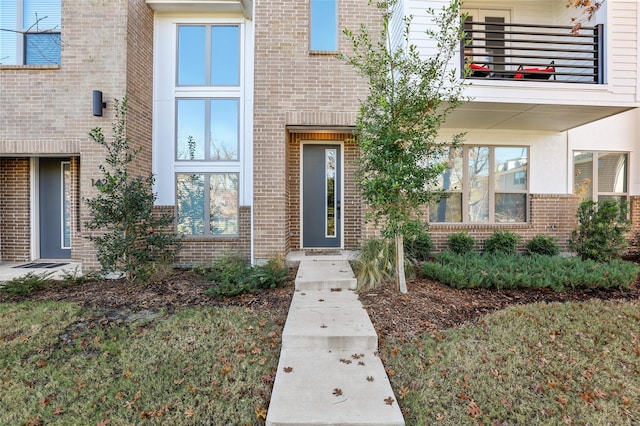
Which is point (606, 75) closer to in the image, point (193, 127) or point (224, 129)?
point (224, 129)

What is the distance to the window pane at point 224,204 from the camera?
6.96m

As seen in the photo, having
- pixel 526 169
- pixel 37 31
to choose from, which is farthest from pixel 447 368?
pixel 37 31

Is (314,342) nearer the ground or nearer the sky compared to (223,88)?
nearer the ground

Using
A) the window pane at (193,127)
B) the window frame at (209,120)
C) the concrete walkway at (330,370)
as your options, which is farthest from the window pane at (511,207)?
the window pane at (193,127)

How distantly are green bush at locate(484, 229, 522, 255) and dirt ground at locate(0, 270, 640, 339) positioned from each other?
69.5 inches

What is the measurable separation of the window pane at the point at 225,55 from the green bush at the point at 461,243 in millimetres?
6015

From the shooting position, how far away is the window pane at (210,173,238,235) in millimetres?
6961

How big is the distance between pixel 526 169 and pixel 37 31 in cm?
1107

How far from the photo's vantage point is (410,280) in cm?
507

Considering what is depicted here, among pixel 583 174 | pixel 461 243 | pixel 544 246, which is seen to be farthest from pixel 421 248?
pixel 583 174

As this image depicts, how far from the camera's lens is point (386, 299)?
425 cm

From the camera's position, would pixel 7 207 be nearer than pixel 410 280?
No

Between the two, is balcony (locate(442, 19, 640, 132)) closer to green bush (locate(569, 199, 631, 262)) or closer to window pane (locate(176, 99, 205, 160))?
green bush (locate(569, 199, 631, 262))

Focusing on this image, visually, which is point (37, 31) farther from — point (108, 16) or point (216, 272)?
point (216, 272)
